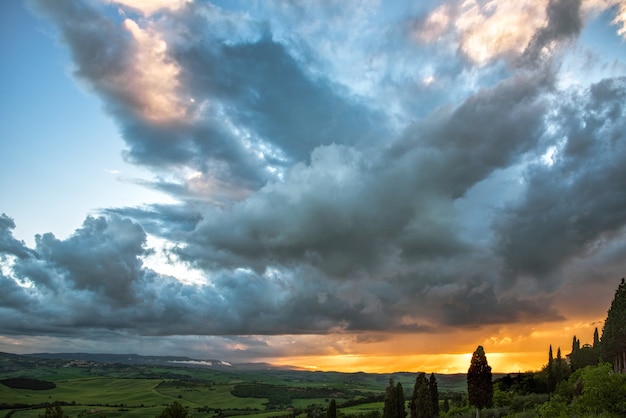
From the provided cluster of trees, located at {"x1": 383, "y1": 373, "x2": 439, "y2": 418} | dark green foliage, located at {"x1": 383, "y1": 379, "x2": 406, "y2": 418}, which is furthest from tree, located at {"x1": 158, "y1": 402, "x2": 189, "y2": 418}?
dark green foliage, located at {"x1": 383, "y1": 379, "x2": 406, "y2": 418}

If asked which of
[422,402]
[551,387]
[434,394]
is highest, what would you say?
[551,387]

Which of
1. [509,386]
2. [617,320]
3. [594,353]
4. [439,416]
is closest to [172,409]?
[439,416]

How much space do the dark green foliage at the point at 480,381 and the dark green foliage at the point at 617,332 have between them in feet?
165

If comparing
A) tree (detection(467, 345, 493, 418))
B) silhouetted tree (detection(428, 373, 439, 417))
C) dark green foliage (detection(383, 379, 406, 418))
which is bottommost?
dark green foliage (detection(383, 379, 406, 418))

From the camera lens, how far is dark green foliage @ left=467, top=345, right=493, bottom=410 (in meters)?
108

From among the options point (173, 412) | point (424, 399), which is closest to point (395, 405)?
point (424, 399)

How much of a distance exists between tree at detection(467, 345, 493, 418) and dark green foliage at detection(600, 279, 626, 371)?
5026cm

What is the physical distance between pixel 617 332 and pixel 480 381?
183 ft

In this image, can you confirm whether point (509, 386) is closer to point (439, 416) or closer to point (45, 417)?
point (439, 416)

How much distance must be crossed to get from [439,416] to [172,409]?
77.9m

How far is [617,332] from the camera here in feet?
449

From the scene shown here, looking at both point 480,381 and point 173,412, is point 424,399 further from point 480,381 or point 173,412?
point 173,412

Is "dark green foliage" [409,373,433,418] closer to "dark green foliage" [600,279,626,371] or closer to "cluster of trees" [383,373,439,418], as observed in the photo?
"cluster of trees" [383,373,439,418]

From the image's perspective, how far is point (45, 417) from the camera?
429 feet
